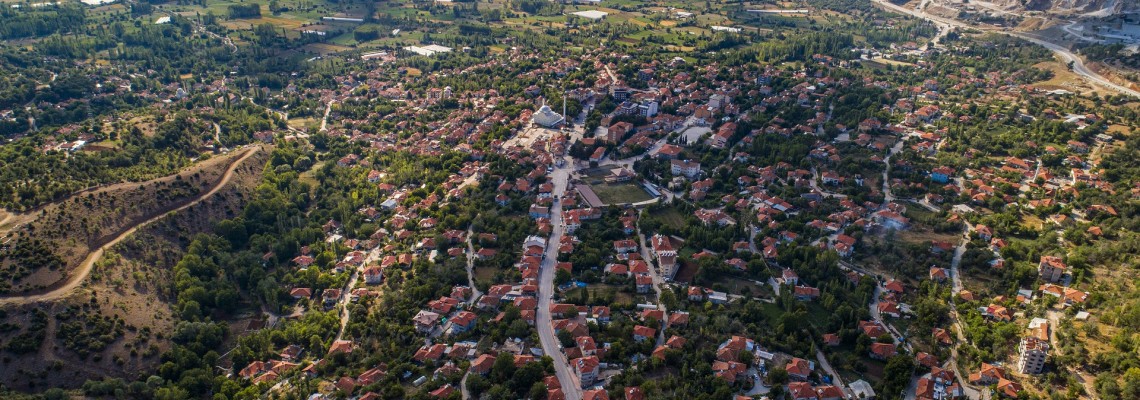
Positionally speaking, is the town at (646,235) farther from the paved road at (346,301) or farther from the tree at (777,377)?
the paved road at (346,301)

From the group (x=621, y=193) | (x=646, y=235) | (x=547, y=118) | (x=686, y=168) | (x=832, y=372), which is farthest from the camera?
(x=547, y=118)

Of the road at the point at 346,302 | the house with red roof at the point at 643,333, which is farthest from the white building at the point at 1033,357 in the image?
the road at the point at 346,302

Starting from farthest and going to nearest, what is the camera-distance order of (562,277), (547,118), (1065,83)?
(1065,83) → (547,118) → (562,277)

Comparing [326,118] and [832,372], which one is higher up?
[326,118]

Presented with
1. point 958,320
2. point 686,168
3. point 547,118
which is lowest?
point 958,320

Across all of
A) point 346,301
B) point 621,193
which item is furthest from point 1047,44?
point 346,301

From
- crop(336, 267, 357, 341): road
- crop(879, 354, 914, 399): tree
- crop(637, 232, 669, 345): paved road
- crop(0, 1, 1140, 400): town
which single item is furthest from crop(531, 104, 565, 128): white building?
crop(879, 354, 914, 399): tree

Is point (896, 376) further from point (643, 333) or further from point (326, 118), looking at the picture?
point (326, 118)

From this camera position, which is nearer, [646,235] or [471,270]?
[471,270]
